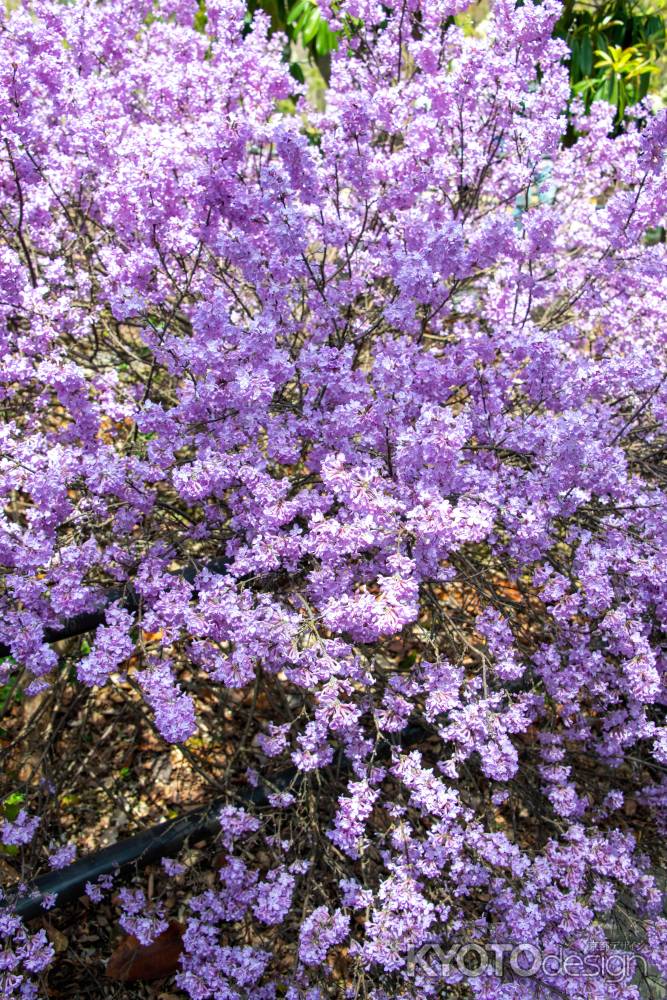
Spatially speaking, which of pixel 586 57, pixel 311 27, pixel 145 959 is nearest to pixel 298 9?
pixel 311 27

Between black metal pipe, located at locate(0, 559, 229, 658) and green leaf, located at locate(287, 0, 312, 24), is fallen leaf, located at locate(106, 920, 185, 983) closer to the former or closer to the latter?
black metal pipe, located at locate(0, 559, 229, 658)

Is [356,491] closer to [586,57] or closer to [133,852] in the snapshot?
[133,852]

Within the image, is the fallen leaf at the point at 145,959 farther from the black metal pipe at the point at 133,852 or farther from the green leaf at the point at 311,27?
the green leaf at the point at 311,27

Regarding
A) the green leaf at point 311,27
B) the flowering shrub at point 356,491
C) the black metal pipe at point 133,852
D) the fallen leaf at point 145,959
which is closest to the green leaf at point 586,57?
the green leaf at point 311,27

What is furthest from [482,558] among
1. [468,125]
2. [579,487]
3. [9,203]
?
[9,203]

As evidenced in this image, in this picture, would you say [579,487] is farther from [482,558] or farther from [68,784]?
[68,784]

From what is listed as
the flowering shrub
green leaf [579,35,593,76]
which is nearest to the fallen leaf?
the flowering shrub
